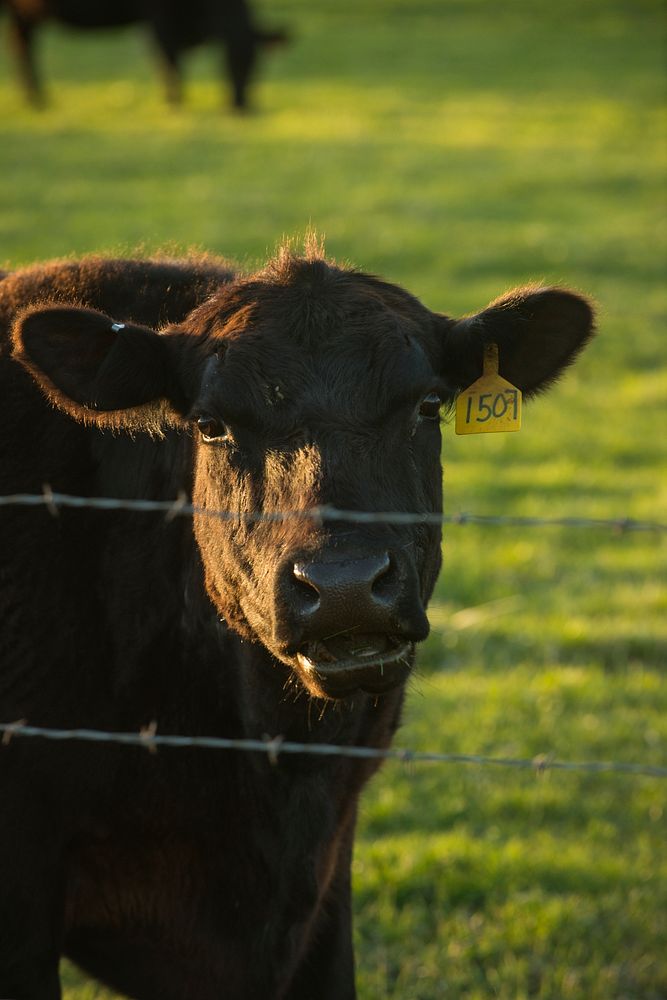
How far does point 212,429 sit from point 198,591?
512 millimetres

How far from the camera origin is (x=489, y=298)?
14977mm

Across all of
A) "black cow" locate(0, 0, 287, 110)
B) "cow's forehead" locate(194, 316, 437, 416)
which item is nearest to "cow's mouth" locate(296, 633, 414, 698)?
"cow's forehead" locate(194, 316, 437, 416)

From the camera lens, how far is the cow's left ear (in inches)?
161

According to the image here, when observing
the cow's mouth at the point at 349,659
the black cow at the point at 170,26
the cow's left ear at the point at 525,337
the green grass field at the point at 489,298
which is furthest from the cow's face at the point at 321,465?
the black cow at the point at 170,26

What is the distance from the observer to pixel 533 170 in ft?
75.0

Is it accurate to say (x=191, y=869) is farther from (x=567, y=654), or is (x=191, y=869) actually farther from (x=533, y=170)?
(x=533, y=170)

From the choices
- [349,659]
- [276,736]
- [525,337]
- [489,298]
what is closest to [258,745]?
[276,736]

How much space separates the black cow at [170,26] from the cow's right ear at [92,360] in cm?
2470

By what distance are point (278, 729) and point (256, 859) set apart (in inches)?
15.0

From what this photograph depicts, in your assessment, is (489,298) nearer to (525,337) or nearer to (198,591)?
(525,337)

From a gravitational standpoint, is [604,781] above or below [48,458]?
below

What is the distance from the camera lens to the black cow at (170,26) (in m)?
27.9

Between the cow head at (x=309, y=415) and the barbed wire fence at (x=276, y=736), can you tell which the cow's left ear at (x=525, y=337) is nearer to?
the cow head at (x=309, y=415)

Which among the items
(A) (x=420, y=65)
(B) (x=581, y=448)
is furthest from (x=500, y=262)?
(A) (x=420, y=65)
